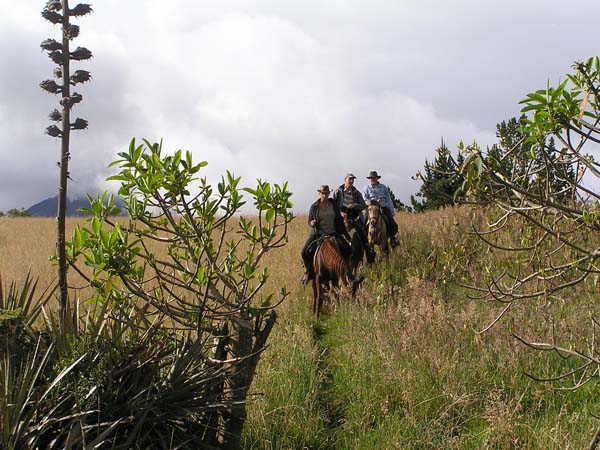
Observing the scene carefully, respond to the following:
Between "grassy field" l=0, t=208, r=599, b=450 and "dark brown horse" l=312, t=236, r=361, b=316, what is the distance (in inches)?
→ 56.1

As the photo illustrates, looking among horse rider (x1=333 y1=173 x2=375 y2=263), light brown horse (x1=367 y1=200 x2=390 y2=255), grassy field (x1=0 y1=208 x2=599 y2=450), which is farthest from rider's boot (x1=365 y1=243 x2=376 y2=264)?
grassy field (x1=0 y1=208 x2=599 y2=450)

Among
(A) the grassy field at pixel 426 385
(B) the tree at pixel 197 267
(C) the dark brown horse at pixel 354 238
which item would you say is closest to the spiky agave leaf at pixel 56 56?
(B) the tree at pixel 197 267

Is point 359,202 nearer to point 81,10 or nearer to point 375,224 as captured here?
point 375,224

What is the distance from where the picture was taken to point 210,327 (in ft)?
13.7

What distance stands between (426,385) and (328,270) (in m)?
4.81

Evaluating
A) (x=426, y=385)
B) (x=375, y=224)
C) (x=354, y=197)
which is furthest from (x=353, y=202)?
(x=426, y=385)

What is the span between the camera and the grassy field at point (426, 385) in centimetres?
486

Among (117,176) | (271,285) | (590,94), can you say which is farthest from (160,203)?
(271,285)

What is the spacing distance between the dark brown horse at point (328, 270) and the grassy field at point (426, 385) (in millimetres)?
1424

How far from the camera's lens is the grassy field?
15.9ft

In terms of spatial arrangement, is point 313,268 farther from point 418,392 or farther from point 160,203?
point 160,203

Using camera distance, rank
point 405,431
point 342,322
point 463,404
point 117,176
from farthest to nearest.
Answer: point 342,322
point 463,404
point 405,431
point 117,176

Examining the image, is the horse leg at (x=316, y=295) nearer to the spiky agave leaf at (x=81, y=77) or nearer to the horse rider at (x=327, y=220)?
the horse rider at (x=327, y=220)

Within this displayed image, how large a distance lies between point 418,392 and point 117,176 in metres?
3.68
